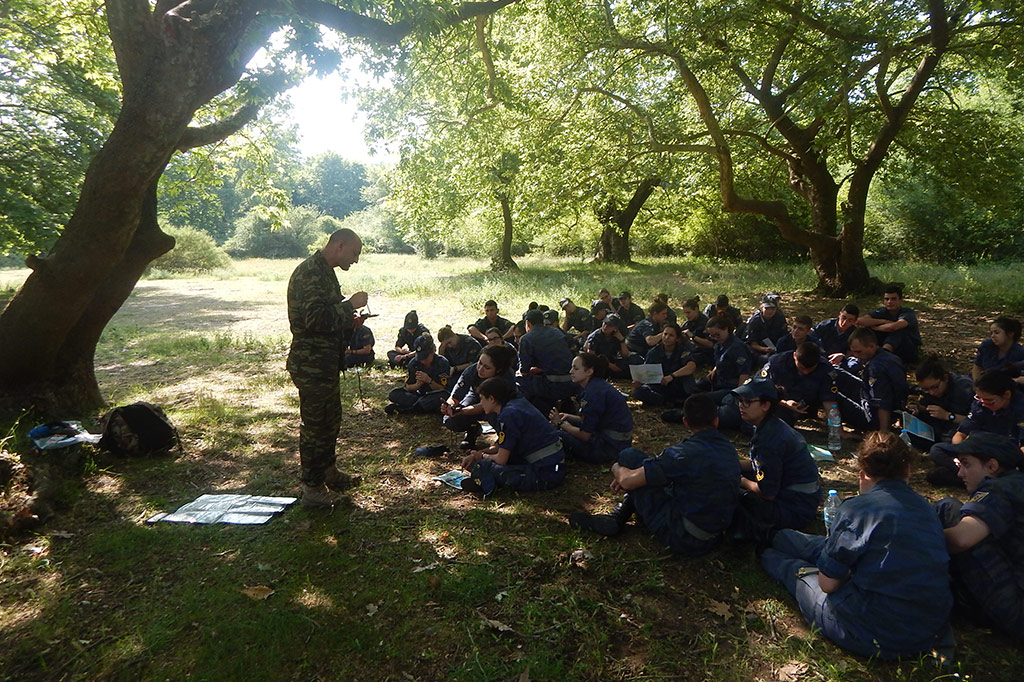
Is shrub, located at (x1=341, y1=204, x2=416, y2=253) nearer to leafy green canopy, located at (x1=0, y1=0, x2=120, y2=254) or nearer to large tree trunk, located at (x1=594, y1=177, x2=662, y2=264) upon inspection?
large tree trunk, located at (x1=594, y1=177, x2=662, y2=264)

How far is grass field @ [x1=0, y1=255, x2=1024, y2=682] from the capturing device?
299cm

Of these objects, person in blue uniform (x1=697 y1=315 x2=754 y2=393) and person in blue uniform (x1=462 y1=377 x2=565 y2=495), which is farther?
person in blue uniform (x1=697 y1=315 x2=754 y2=393)

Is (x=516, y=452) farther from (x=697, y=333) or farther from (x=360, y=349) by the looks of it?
(x=360, y=349)

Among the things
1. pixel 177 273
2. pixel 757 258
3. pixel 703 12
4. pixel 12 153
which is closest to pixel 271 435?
pixel 12 153

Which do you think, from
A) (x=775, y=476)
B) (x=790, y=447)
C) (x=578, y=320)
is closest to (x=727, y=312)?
(x=578, y=320)

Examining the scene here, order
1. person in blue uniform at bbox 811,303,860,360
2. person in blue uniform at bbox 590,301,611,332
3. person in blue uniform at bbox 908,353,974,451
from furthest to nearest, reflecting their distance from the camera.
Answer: person in blue uniform at bbox 590,301,611,332 < person in blue uniform at bbox 811,303,860,360 < person in blue uniform at bbox 908,353,974,451

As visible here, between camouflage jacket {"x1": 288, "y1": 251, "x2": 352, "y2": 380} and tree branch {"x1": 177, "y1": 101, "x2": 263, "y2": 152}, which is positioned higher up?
tree branch {"x1": 177, "y1": 101, "x2": 263, "y2": 152}

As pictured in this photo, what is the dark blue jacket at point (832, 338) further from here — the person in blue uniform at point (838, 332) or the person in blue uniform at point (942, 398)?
the person in blue uniform at point (942, 398)

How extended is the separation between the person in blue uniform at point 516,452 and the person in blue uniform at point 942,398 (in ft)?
12.6

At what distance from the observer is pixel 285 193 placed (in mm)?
11914

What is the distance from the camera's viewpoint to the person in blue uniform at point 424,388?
7.38 metres

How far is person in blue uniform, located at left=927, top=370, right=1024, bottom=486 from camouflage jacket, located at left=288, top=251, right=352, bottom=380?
5.07 m

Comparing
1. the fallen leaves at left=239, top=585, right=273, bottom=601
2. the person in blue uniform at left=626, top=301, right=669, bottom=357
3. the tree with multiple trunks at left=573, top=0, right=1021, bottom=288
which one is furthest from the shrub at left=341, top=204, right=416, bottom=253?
the fallen leaves at left=239, top=585, right=273, bottom=601

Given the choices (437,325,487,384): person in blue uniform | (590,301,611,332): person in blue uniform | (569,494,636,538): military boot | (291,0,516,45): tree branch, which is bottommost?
(569,494,636,538): military boot
